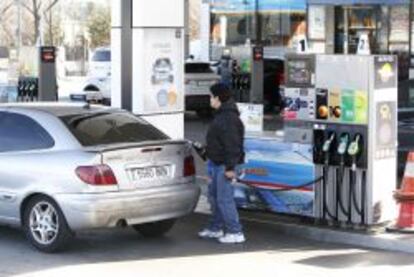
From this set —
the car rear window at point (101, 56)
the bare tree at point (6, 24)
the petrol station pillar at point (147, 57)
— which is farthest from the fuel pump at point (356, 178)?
the bare tree at point (6, 24)

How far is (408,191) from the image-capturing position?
970cm

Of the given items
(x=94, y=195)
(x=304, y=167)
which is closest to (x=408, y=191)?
(x=304, y=167)

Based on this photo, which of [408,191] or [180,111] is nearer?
[408,191]

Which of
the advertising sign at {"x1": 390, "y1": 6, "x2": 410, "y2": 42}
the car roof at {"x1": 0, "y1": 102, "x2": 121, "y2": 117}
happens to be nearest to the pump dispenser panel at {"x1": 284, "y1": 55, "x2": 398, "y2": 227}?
the car roof at {"x1": 0, "y1": 102, "x2": 121, "y2": 117}

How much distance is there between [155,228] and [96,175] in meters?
1.47

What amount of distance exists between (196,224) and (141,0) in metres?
3.17

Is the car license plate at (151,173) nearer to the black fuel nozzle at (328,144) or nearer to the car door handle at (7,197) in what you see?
the car door handle at (7,197)

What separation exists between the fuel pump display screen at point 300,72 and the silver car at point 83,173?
1403 millimetres

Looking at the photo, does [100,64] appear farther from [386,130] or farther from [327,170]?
[386,130]

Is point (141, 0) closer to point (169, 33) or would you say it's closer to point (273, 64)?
point (169, 33)

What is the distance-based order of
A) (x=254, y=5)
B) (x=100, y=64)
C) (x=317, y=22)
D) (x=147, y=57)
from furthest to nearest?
(x=254, y=5) < (x=100, y=64) < (x=317, y=22) < (x=147, y=57)

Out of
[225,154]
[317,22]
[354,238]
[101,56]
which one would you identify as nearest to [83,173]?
[225,154]

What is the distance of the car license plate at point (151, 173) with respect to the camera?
29.7 feet

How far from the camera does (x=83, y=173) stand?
8711 millimetres
